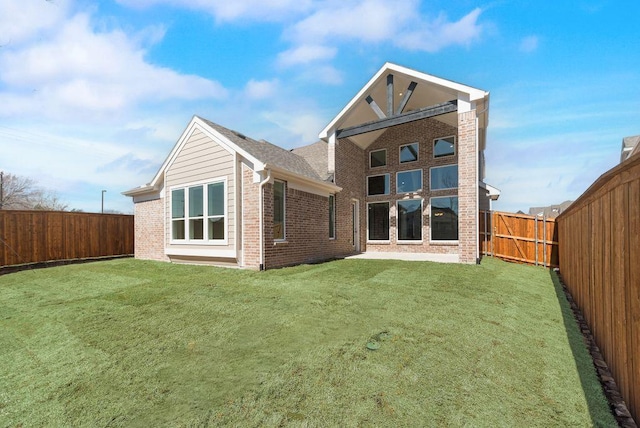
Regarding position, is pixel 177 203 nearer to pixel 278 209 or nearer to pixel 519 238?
pixel 278 209

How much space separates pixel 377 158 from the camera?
1407 centimetres

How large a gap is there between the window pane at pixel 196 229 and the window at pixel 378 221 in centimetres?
808

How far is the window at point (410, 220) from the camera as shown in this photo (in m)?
12.7

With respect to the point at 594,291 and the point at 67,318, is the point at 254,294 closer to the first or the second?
the point at 67,318

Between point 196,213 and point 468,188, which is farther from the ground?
point 468,188

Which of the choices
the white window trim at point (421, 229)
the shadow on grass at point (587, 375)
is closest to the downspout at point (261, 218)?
the shadow on grass at point (587, 375)

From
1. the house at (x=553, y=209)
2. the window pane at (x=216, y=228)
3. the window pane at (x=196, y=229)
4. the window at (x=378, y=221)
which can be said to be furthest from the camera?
the window at (x=378, y=221)

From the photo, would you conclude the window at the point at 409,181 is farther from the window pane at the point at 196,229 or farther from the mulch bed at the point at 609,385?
the mulch bed at the point at 609,385

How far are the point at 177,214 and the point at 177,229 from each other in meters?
0.55

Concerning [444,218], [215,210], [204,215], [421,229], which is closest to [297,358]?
[215,210]

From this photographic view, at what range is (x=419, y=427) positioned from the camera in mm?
1973

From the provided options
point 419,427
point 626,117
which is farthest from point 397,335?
point 626,117

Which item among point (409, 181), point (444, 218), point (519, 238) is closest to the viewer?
point (519, 238)

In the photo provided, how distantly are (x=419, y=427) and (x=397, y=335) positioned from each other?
1.52 metres
